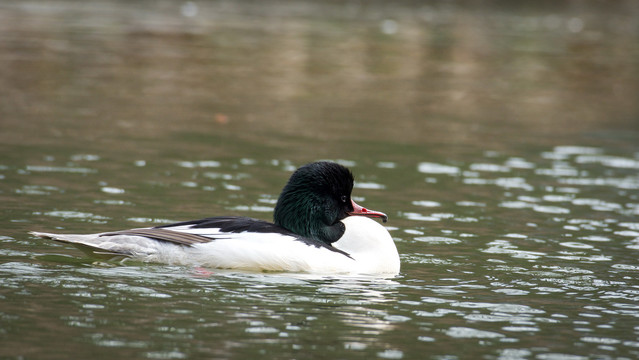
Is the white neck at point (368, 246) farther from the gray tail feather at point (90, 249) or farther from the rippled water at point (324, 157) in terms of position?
the gray tail feather at point (90, 249)

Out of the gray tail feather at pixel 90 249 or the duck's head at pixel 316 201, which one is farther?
the duck's head at pixel 316 201

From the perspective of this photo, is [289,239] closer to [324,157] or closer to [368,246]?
[368,246]

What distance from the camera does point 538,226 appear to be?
1291cm

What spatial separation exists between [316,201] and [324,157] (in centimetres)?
636

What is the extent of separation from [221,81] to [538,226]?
46.4 ft

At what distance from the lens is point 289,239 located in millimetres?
9852

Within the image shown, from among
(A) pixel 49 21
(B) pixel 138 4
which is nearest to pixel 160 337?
(A) pixel 49 21

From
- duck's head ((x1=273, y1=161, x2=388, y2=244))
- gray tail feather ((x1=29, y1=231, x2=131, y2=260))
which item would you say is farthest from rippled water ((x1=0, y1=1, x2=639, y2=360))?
duck's head ((x1=273, y1=161, x2=388, y2=244))

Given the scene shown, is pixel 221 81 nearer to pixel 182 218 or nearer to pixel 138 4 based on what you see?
pixel 182 218

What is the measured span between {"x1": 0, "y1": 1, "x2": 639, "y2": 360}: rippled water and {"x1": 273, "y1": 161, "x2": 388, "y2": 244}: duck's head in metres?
0.73

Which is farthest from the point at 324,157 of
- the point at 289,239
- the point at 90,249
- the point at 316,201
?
the point at 90,249

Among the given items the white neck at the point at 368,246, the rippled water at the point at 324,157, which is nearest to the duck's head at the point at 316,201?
the white neck at the point at 368,246

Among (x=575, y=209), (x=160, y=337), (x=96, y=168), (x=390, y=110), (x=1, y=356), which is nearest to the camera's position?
(x=1, y=356)

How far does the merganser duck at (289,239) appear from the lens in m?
9.73
